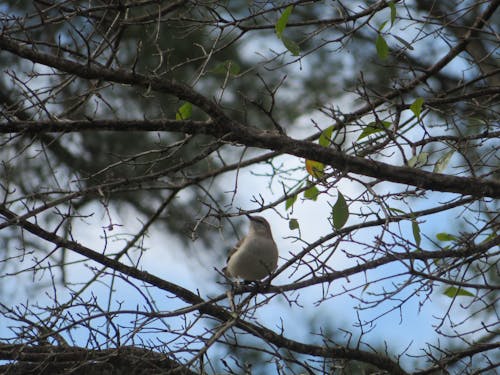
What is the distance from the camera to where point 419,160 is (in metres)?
3.65

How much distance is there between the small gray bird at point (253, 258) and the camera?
5.25 m

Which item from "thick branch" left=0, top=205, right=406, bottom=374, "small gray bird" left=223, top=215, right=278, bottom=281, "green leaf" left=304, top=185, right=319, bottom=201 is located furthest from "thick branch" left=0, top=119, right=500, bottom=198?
"small gray bird" left=223, top=215, right=278, bottom=281

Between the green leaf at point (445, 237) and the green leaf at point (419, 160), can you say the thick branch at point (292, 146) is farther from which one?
the green leaf at point (445, 237)

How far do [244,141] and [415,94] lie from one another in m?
3.55

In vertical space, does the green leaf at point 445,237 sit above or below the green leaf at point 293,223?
above

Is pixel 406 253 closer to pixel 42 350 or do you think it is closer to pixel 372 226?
pixel 372 226

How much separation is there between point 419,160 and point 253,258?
196 cm

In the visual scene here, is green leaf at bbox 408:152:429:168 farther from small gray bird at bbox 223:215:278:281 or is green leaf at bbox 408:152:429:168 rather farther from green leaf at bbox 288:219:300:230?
small gray bird at bbox 223:215:278:281

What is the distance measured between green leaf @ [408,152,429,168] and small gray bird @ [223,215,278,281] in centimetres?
182

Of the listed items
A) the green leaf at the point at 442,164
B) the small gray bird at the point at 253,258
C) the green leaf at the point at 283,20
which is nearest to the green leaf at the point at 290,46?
the green leaf at the point at 283,20

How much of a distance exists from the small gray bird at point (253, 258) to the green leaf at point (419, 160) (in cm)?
182

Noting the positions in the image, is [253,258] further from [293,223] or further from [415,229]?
[415,229]

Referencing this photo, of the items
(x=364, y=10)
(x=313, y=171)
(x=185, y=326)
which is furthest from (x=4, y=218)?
(x=364, y=10)

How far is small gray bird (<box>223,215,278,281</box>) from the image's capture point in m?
5.25
